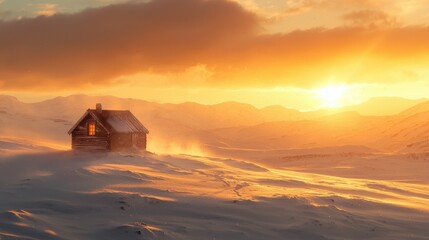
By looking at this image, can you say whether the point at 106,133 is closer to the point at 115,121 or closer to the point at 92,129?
the point at 92,129

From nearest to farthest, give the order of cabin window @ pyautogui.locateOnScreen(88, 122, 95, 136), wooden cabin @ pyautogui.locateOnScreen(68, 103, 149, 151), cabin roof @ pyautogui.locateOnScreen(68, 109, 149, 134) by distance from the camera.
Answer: wooden cabin @ pyautogui.locateOnScreen(68, 103, 149, 151) → cabin roof @ pyautogui.locateOnScreen(68, 109, 149, 134) → cabin window @ pyautogui.locateOnScreen(88, 122, 95, 136)

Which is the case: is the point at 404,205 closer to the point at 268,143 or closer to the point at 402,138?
the point at 402,138

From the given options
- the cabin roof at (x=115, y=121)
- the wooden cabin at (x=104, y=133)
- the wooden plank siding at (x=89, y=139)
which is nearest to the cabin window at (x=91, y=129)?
the wooden cabin at (x=104, y=133)

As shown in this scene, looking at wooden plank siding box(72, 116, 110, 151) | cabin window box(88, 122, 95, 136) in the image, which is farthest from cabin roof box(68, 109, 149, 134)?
cabin window box(88, 122, 95, 136)

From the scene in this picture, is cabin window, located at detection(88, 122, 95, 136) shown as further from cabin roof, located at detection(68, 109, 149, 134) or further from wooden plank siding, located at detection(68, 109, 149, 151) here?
cabin roof, located at detection(68, 109, 149, 134)

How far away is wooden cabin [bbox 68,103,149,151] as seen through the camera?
42.2m

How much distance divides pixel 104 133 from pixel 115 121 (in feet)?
7.11

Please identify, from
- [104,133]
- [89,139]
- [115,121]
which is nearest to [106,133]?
[104,133]

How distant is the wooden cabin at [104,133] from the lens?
139 ft

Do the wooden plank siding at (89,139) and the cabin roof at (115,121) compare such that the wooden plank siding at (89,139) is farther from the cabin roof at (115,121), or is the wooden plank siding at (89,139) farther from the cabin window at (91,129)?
the cabin roof at (115,121)

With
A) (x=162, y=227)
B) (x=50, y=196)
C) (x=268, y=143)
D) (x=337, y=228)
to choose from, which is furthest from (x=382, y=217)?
(x=268, y=143)

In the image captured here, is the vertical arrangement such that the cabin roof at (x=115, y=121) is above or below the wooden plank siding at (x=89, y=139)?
above

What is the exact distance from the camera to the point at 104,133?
42.2 m

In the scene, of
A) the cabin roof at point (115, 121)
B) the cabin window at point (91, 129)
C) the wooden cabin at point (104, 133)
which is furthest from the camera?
the cabin window at point (91, 129)
